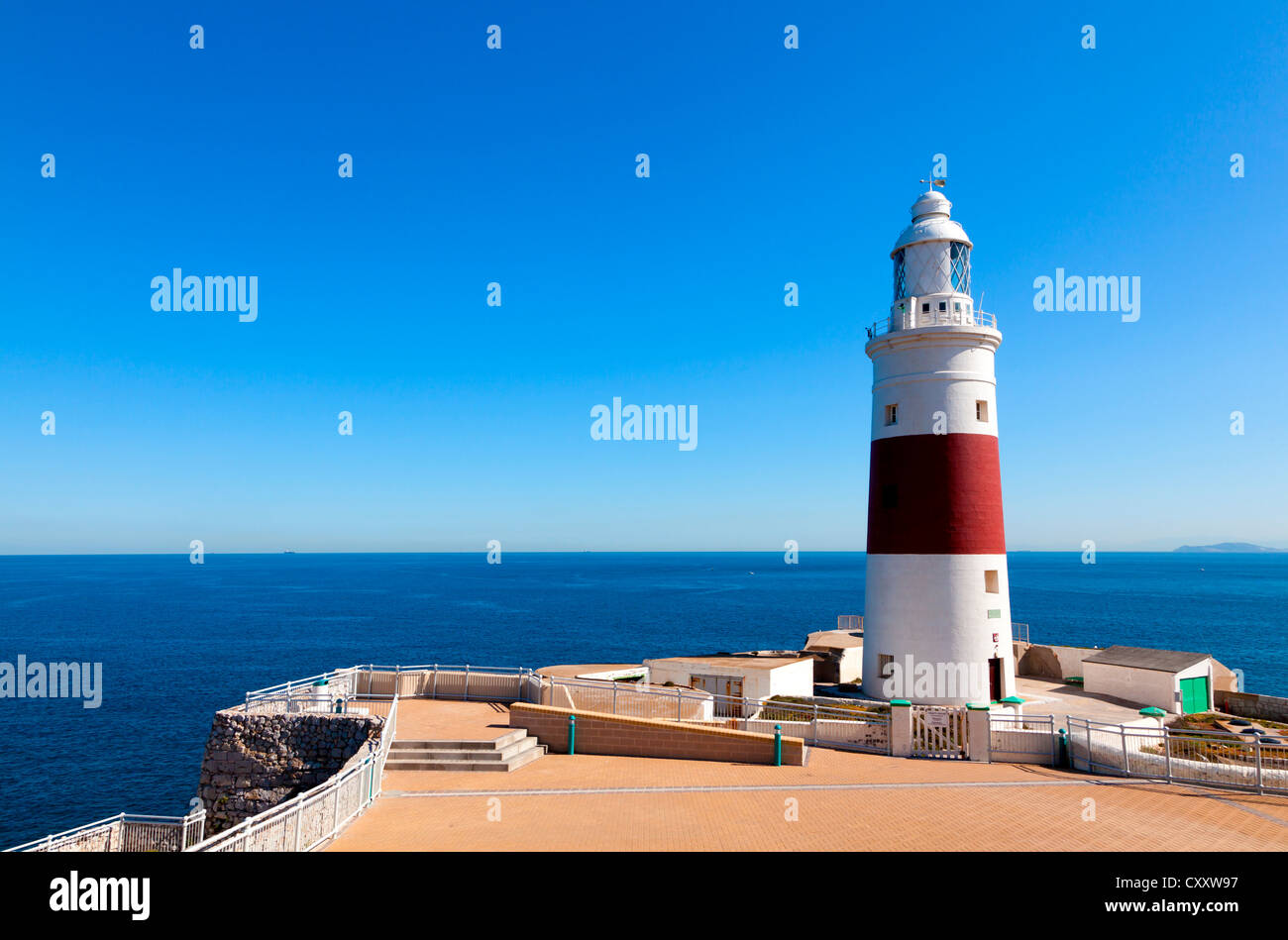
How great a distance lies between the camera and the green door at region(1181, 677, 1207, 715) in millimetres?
24594

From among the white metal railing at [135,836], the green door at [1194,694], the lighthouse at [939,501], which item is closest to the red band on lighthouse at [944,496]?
the lighthouse at [939,501]

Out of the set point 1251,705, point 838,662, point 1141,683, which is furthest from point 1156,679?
point 838,662

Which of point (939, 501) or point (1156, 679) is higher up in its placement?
point (939, 501)

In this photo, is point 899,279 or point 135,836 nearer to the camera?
point 135,836

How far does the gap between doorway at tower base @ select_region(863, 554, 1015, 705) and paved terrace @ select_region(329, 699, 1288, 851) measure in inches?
211

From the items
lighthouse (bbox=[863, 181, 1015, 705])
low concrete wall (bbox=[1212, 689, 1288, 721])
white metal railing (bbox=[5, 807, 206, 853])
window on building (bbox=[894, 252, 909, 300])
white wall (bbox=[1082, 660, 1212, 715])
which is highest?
window on building (bbox=[894, 252, 909, 300])

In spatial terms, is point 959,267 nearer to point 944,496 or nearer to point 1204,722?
point 944,496

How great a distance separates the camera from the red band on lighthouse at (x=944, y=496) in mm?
23203

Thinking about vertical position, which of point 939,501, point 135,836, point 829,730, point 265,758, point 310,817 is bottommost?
point 135,836

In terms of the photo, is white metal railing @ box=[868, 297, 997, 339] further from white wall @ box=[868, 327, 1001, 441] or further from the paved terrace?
the paved terrace

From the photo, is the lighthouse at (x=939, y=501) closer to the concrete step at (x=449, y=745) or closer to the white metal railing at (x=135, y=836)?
the concrete step at (x=449, y=745)

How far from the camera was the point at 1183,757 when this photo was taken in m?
16.9

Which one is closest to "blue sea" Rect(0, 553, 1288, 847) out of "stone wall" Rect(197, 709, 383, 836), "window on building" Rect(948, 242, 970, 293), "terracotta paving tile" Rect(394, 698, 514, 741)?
"stone wall" Rect(197, 709, 383, 836)

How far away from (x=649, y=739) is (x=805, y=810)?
18.6 ft
